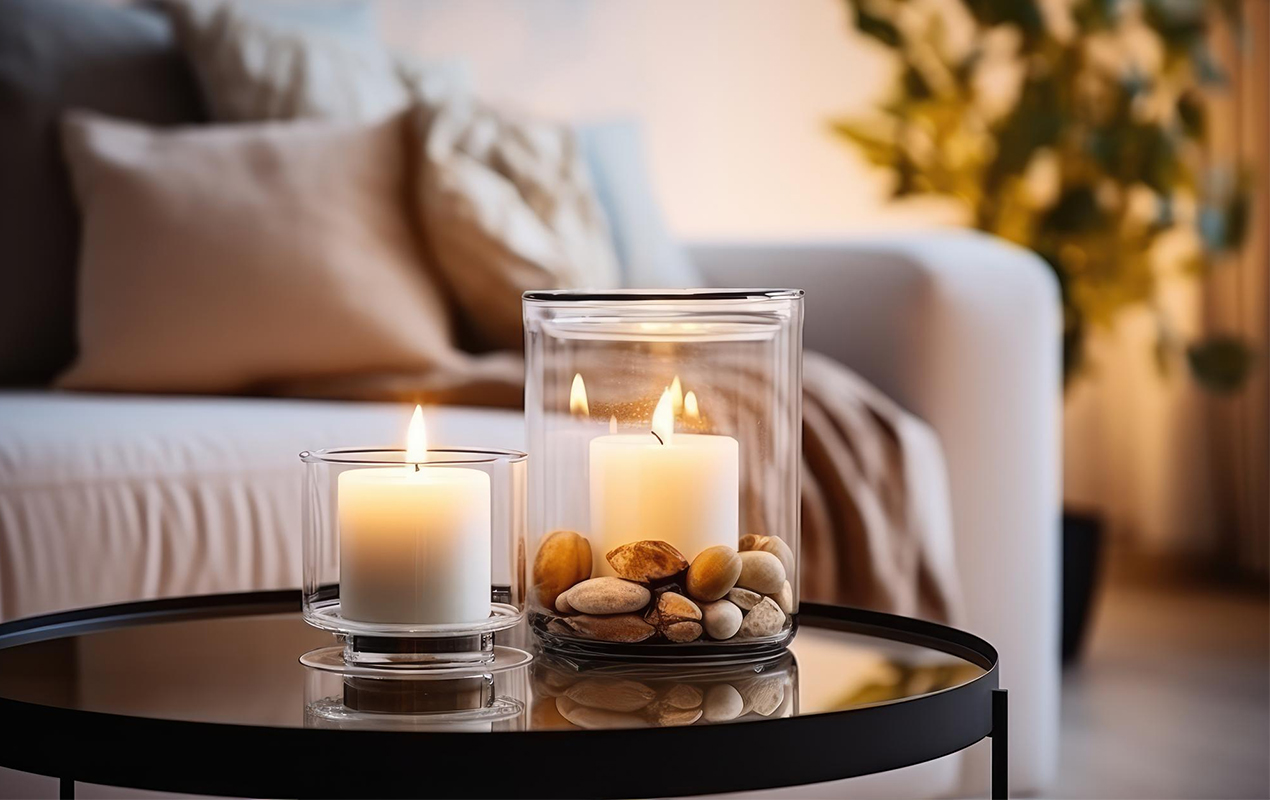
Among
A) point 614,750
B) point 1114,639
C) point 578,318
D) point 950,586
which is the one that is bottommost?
point 1114,639

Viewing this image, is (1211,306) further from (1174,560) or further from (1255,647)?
(1255,647)

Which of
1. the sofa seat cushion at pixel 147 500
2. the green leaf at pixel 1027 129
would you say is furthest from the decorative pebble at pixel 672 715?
the green leaf at pixel 1027 129

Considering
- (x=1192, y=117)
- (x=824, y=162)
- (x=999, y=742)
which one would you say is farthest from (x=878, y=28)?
(x=999, y=742)

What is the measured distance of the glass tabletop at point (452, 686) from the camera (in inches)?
26.5

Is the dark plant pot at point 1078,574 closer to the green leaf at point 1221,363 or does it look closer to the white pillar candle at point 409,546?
the green leaf at point 1221,363

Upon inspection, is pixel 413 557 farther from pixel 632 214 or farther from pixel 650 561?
pixel 632 214

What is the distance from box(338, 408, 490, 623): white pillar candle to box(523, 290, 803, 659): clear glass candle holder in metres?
0.06

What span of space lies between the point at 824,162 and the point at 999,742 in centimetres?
289

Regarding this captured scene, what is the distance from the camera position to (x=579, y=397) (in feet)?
2.71

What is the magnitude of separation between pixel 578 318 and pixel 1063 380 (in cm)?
208

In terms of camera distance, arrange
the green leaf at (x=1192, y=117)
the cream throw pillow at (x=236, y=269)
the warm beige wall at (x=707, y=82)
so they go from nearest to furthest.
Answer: the cream throw pillow at (x=236, y=269), the green leaf at (x=1192, y=117), the warm beige wall at (x=707, y=82)

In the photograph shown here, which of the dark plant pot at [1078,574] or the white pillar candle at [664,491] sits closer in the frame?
the white pillar candle at [664,491]

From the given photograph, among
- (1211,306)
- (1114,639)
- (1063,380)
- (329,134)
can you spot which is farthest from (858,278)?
(1211,306)

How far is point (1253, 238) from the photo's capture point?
327 cm
